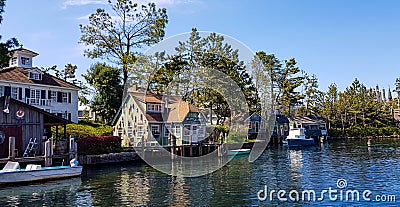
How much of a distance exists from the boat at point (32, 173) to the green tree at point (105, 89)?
24854 mm

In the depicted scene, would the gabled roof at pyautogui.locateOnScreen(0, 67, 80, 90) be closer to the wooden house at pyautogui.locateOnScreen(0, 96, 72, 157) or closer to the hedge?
the wooden house at pyautogui.locateOnScreen(0, 96, 72, 157)

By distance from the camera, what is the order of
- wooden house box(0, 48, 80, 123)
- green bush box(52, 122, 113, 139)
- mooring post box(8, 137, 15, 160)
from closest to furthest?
mooring post box(8, 137, 15, 160), green bush box(52, 122, 113, 139), wooden house box(0, 48, 80, 123)

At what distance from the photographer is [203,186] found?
2039cm

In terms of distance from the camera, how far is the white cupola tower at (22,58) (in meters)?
41.0

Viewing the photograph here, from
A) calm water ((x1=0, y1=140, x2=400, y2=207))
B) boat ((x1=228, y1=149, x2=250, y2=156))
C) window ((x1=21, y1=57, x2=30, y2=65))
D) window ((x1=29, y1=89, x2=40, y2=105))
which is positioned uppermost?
window ((x1=21, y1=57, x2=30, y2=65))

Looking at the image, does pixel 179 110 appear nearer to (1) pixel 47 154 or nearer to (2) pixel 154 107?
(2) pixel 154 107

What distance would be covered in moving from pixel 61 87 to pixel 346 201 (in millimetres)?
33245

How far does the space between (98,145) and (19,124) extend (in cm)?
704

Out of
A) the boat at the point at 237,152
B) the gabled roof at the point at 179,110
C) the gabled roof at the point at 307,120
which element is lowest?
the boat at the point at 237,152

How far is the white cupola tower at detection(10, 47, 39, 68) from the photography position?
134 feet


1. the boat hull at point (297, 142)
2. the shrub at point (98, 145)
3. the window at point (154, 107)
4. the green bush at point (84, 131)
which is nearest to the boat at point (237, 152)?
the window at point (154, 107)

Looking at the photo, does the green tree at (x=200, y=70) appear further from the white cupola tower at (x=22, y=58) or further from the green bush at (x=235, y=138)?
the white cupola tower at (x=22, y=58)

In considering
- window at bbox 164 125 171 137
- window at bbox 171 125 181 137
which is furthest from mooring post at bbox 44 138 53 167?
window at bbox 171 125 181 137

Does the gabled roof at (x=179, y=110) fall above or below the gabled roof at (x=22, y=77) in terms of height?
below
